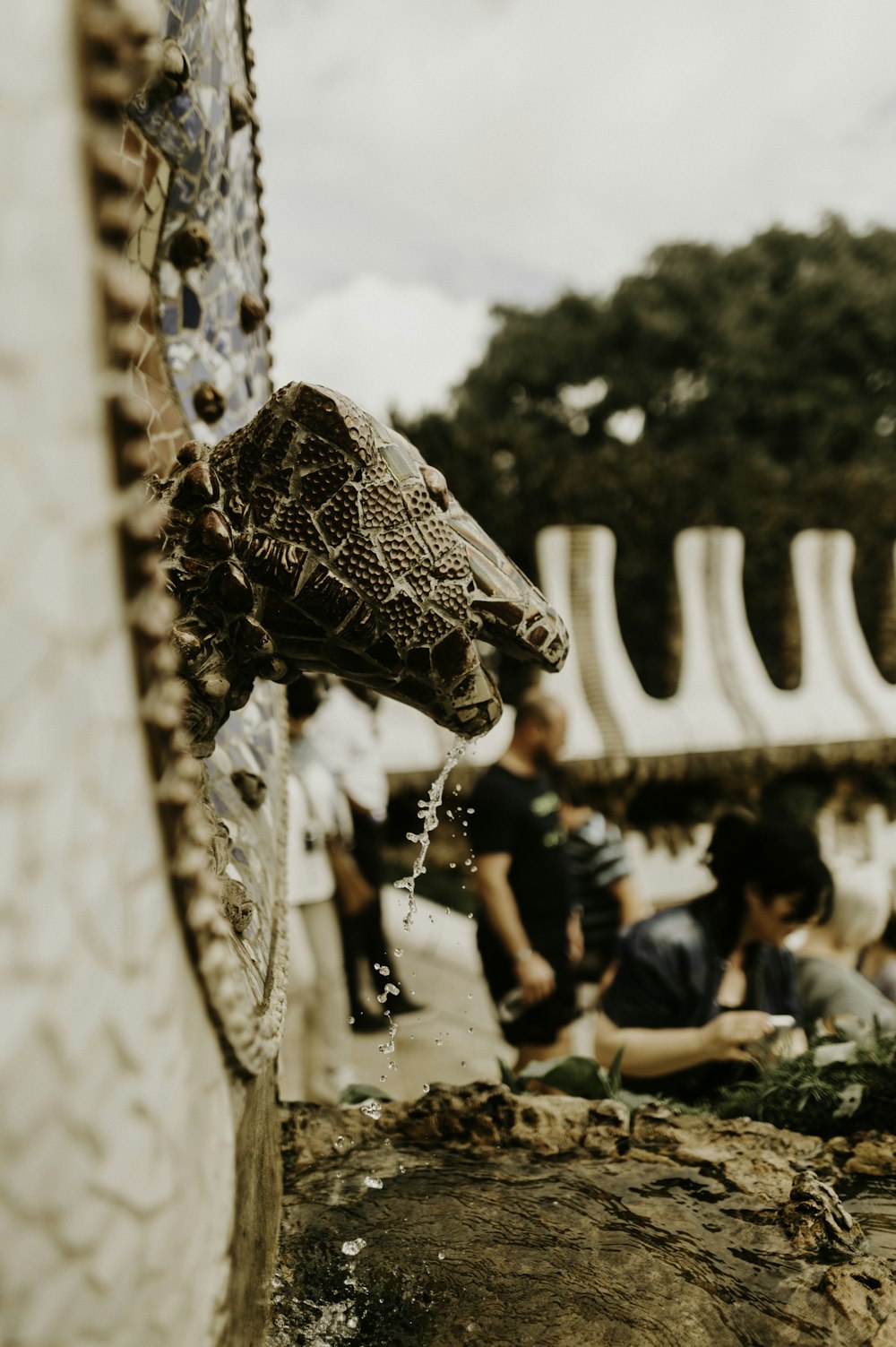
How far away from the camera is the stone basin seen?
4.29 feet

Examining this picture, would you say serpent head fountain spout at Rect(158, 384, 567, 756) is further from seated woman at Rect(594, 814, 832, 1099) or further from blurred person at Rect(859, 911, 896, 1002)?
blurred person at Rect(859, 911, 896, 1002)

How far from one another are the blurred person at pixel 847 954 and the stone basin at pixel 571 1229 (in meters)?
0.86

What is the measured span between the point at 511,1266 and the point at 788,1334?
1.20 ft

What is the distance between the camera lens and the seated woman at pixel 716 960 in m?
2.56

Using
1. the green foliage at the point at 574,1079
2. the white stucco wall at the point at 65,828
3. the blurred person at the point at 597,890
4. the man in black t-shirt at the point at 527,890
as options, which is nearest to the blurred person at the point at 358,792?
the blurred person at the point at 597,890

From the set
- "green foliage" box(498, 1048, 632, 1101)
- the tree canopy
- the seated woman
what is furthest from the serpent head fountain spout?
the tree canopy

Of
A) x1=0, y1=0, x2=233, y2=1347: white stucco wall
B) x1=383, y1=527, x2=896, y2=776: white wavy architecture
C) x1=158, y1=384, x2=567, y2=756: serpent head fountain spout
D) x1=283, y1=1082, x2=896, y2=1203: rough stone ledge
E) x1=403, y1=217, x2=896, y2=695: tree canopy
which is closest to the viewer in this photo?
x1=0, y1=0, x2=233, y2=1347: white stucco wall

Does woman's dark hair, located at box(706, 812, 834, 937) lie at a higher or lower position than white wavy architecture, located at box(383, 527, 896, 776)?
lower

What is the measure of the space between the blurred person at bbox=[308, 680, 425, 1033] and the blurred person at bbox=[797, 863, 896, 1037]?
1.77m

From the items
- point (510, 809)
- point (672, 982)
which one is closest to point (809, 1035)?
point (672, 982)

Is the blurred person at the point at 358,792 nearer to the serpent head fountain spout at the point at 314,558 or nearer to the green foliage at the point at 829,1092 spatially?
the green foliage at the point at 829,1092

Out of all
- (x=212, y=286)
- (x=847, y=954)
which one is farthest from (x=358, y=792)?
(x=212, y=286)

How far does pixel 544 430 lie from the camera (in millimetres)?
24031

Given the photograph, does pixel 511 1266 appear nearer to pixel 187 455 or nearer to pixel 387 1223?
pixel 387 1223
